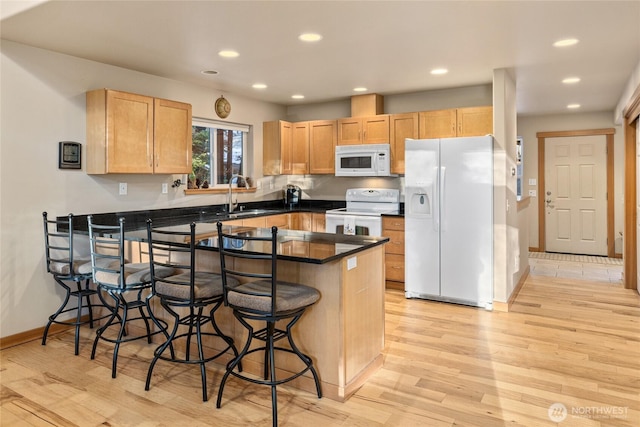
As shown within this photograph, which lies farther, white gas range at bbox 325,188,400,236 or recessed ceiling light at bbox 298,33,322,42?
white gas range at bbox 325,188,400,236

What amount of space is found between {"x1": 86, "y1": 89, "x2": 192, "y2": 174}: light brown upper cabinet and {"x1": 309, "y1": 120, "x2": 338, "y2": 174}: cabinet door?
1951 mm

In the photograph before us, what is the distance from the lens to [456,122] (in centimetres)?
496

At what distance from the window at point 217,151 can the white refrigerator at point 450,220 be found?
237 cm

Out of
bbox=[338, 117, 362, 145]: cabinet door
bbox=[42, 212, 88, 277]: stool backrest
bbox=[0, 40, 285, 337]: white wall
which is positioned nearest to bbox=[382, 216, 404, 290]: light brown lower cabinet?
bbox=[338, 117, 362, 145]: cabinet door

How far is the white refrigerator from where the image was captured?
166 inches

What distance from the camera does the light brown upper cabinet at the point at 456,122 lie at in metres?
4.80

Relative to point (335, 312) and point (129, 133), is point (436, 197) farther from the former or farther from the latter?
point (129, 133)

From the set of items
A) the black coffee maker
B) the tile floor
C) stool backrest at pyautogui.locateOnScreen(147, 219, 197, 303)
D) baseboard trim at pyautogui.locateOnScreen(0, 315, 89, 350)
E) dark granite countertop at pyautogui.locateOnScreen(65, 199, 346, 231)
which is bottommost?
baseboard trim at pyautogui.locateOnScreen(0, 315, 89, 350)

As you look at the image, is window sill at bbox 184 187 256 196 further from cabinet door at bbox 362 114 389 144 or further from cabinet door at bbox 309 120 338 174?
cabinet door at bbox 362 114 389 144

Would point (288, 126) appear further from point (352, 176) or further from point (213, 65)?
point (213, 65)

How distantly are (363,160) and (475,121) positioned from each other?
4.53ft

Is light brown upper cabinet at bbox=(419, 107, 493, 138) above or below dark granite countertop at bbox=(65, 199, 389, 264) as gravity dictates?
above

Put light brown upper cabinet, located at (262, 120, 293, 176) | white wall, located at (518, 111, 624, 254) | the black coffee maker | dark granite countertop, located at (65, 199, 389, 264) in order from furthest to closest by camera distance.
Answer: white wall, located at (518, 111, 624, 254) → the black coffee maker → light brown upper cabinet, located at (262, 120, 293, 176) → dark granite countertop, located at (65, 199, 389, 264)

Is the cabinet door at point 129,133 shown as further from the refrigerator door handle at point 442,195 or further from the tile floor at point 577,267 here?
the tile floor at point 577,267
